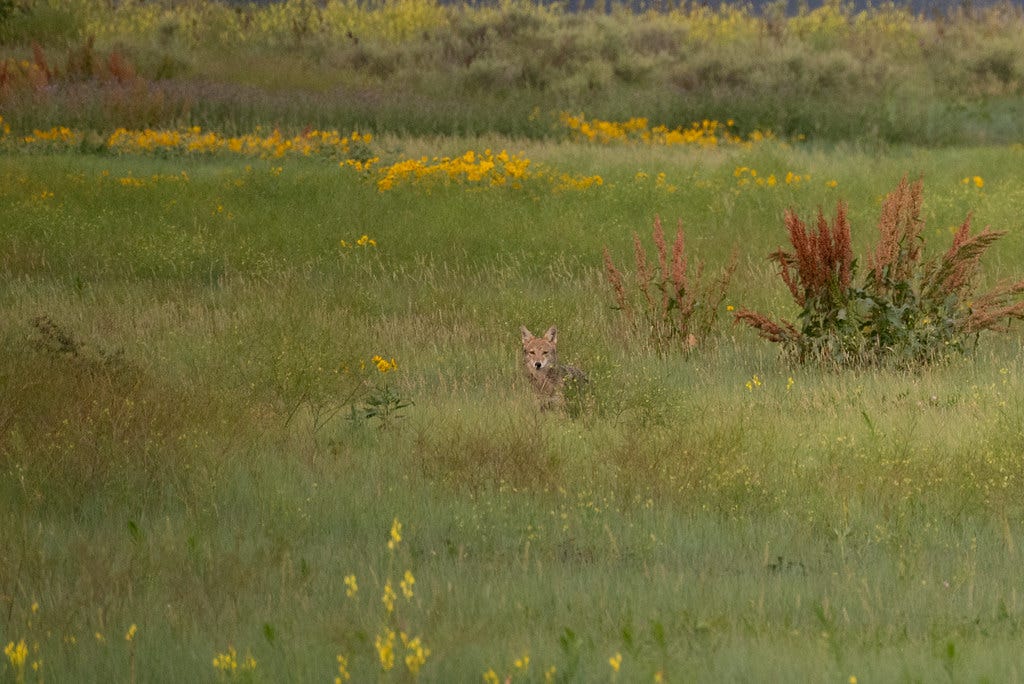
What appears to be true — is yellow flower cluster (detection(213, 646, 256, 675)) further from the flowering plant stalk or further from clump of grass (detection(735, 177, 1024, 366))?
clump of grass (detection(735, 177, 1024, 366))

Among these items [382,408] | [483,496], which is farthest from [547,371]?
[483,496]

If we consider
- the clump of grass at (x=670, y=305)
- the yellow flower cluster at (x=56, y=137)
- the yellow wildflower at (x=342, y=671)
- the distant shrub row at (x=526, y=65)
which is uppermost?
the yellow wildflower at (x=342, y=671)

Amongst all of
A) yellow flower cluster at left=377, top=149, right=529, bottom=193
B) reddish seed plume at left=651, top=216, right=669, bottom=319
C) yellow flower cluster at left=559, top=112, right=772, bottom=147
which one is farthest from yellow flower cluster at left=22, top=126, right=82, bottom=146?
reddish seed plume at left=651, top=216, right=669, bottom=319

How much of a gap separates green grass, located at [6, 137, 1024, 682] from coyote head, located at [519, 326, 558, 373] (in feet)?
0.90

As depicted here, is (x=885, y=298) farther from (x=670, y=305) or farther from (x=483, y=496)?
(x=483, y=496)

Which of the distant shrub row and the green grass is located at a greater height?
the green grass

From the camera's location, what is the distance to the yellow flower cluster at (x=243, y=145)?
794 inches

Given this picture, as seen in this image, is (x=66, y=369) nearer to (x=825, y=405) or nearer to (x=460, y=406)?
(x=460, y=406)

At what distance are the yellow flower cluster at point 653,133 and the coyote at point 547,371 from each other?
569 inches

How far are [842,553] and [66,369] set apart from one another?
4.93 meters

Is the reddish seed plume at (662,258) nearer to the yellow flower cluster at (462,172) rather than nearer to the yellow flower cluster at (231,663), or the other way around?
the yellow flower cluster at (231,663)

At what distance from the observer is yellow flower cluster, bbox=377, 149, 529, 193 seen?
17.3 metres

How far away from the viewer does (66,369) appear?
860 cm

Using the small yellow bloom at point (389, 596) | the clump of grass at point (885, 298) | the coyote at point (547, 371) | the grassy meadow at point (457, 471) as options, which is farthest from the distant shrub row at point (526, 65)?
the small yellow bloom at point (389, 596)
